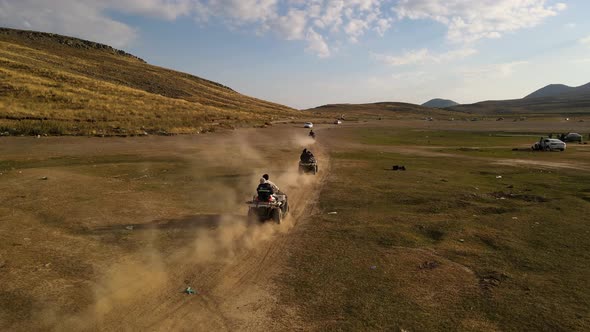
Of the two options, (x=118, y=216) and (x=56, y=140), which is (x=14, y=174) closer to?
(x=118, y=216)

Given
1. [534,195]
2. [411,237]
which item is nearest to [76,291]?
[411,237]

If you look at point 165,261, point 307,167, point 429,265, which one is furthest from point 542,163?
point 165,261

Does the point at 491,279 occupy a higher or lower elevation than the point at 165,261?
lower

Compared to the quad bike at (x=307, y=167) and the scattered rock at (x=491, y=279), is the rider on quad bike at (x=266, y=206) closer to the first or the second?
the scattered rock at (x=491, y=279)

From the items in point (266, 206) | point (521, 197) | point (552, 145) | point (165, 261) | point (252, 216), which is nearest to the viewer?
point (165, 261)

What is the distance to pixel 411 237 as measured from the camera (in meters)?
13.3

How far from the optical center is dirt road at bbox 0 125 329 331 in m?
8.13

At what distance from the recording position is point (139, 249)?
1173 cm

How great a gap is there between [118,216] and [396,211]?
428 inches

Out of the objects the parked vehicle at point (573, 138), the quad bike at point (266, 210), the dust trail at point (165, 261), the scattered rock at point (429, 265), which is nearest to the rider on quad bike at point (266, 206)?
the quad bike at point (266, 210)

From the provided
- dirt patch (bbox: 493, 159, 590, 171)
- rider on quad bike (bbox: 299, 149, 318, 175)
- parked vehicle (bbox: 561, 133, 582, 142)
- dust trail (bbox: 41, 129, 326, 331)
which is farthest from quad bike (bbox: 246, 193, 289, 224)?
parked vehicle (bbox: 561, 133, 582, 142)

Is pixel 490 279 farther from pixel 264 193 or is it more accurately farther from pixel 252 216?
pixel 252 216

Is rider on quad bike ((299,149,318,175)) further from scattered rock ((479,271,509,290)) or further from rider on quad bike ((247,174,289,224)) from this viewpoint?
scattered rock ((479,271,509,290))

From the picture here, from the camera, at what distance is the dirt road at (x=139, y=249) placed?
26.7 ft
